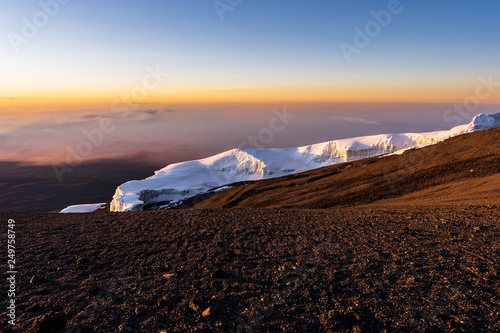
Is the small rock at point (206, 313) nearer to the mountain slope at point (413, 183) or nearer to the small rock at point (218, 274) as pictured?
the small rock at point (218, 274)

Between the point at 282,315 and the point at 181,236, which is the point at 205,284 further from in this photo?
the point at 181,236

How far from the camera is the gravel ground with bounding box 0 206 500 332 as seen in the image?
159 inches

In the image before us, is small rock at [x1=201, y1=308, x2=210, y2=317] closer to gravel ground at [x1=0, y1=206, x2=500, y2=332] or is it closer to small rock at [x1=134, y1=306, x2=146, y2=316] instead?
gravel ground at [x1=0, y1=206, x2=500, y2=332]

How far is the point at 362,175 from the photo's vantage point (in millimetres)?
28750

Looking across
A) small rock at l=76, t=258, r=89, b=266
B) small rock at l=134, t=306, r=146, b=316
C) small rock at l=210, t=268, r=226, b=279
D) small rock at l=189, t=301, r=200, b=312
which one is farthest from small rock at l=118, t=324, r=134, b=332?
small rock at l=76, t=258, r=89, b=266

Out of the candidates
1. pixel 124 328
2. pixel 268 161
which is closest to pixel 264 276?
pixel 124 328

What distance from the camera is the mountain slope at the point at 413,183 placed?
50.0 ft

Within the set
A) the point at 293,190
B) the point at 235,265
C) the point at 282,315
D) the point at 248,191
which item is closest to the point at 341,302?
the point at 282,315

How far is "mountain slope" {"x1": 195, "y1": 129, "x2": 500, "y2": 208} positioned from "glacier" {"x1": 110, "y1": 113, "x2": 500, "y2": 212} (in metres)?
32.3

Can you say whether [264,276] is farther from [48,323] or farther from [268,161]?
[268,161]

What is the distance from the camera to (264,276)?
216 inches

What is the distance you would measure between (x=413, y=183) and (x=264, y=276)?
19.5 metres

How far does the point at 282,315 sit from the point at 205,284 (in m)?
1.76

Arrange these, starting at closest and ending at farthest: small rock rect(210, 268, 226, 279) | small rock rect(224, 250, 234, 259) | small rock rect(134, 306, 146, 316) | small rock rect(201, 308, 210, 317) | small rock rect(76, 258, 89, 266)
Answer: small rock rect(201, 308, 210, 317)
small rock rect(134, 306, 146, 316)
small rock rect(210, 268, 226, 279)
small rock rect(76, 258, 89, 266)
small rock rect(224, 250, 234, 259)
